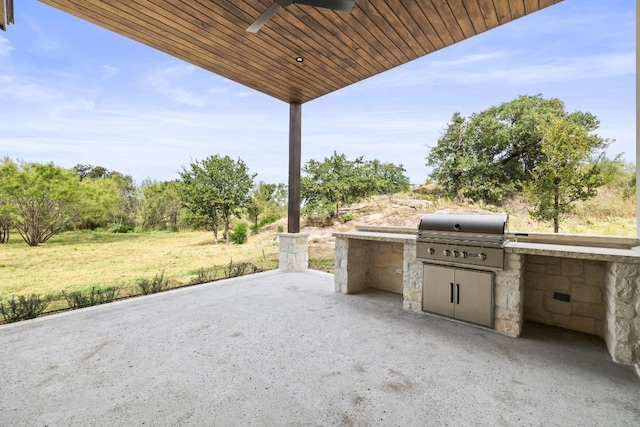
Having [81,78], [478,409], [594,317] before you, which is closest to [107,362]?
[478,409]

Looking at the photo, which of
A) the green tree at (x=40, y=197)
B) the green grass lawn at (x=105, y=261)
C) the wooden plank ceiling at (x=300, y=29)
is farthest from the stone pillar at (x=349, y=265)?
the green tree at (x=40, y=197)

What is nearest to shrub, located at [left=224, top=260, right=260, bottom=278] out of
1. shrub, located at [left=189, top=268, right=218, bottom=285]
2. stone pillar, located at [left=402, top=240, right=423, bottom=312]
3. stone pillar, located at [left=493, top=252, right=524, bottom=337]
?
shrub, located at [left=189, top=268, right=218, bottom=285]

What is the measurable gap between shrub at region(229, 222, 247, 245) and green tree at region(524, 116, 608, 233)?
469cm

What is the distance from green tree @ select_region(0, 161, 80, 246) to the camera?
2822 millimetres

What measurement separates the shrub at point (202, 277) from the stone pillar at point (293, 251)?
115 cm

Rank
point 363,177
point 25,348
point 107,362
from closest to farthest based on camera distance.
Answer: point 107,362 < point 25,348 < point 363,177

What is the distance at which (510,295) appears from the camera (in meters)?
2.23

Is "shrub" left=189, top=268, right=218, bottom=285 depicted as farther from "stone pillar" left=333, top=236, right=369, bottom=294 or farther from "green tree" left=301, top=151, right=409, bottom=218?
"green tree" left=301, top=151, right=409, bottom=218

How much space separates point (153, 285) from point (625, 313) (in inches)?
182

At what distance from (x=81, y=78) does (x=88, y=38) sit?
563mm

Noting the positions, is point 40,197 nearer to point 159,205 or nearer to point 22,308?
point 22,308

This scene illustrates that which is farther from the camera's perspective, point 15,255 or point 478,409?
point 15,255

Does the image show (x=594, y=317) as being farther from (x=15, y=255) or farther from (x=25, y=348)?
(x=15, y=255)

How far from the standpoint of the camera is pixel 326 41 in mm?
2752
